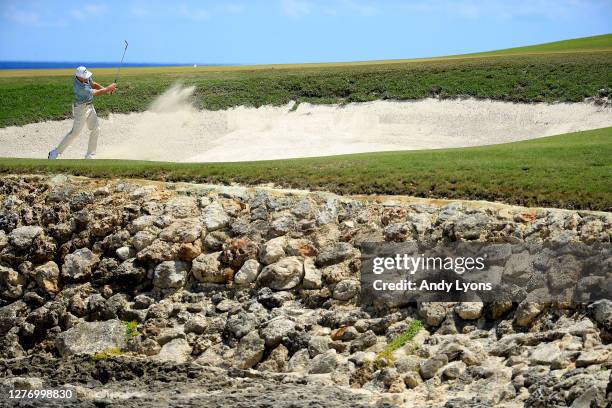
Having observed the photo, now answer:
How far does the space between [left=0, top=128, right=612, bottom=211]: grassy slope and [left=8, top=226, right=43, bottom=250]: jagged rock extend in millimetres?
2392

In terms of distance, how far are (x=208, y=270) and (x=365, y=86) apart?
67.3ft

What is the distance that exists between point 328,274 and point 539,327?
3796 millimetres

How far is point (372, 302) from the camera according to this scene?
15.9 metres

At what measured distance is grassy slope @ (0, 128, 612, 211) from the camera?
17531 mm

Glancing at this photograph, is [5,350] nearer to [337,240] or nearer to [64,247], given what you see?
[64,247]

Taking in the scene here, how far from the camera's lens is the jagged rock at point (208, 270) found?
56.6 feet

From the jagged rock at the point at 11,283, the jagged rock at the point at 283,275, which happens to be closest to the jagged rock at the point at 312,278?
the jagged rock at the point at 283,275

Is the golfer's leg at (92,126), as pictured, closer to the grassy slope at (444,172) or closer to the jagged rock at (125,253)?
the grassy slope at (444,172)

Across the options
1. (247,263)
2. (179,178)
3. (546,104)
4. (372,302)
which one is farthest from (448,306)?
(546,104)

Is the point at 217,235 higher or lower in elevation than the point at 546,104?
lower

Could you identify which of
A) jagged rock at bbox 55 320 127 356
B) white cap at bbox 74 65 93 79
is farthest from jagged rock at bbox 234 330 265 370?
white cap at bbox 74 65 93 79

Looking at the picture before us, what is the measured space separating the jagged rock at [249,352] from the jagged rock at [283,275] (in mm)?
1344

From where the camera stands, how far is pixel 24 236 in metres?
19.2

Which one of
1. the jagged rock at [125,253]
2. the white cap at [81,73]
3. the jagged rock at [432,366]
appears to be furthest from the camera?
the white cap at [81,73]
